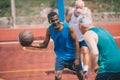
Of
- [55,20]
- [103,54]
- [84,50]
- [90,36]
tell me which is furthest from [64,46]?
[90,36]

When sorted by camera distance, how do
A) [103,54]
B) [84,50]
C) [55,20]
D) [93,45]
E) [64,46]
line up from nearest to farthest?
[93,45], [103,54], [55,20], [64,46], [84,50]

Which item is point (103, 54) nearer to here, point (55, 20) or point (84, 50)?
point (55, 20)

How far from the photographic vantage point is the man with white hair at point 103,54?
4793 millimetres

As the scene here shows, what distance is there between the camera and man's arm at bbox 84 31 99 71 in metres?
4.73

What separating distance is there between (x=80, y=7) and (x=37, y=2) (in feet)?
31.6

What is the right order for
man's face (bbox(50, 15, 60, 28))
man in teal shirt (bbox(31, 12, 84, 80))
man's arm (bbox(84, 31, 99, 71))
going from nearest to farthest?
man's arm (bbox(84, 31, 99, 71)), man's face (bbox(50, 15, 60, 28)), man in teal shirt (bbox(31, 12, 84, 80))

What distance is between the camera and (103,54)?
4953 millimetres

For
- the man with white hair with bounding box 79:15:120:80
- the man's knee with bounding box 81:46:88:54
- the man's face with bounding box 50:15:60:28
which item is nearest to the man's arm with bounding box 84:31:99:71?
the man with white hair with bounding box 79:15:120:80

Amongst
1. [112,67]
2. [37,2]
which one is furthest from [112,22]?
[112,67]

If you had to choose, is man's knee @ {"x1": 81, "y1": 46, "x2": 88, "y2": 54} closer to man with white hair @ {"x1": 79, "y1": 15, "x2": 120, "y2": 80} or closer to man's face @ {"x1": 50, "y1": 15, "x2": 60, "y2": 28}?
man's face @ {"x1": 50, "y1": 15, "x2": 60, "y2": 28}

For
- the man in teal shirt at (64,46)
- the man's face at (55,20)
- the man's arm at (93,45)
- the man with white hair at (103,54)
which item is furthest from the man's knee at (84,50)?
the man's arm at (93,45)

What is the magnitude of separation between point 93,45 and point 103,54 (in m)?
0.30

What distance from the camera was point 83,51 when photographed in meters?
8.50

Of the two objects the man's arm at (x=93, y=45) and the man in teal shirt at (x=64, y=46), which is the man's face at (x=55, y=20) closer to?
the man in teal shirt at (x=64, y=46)
